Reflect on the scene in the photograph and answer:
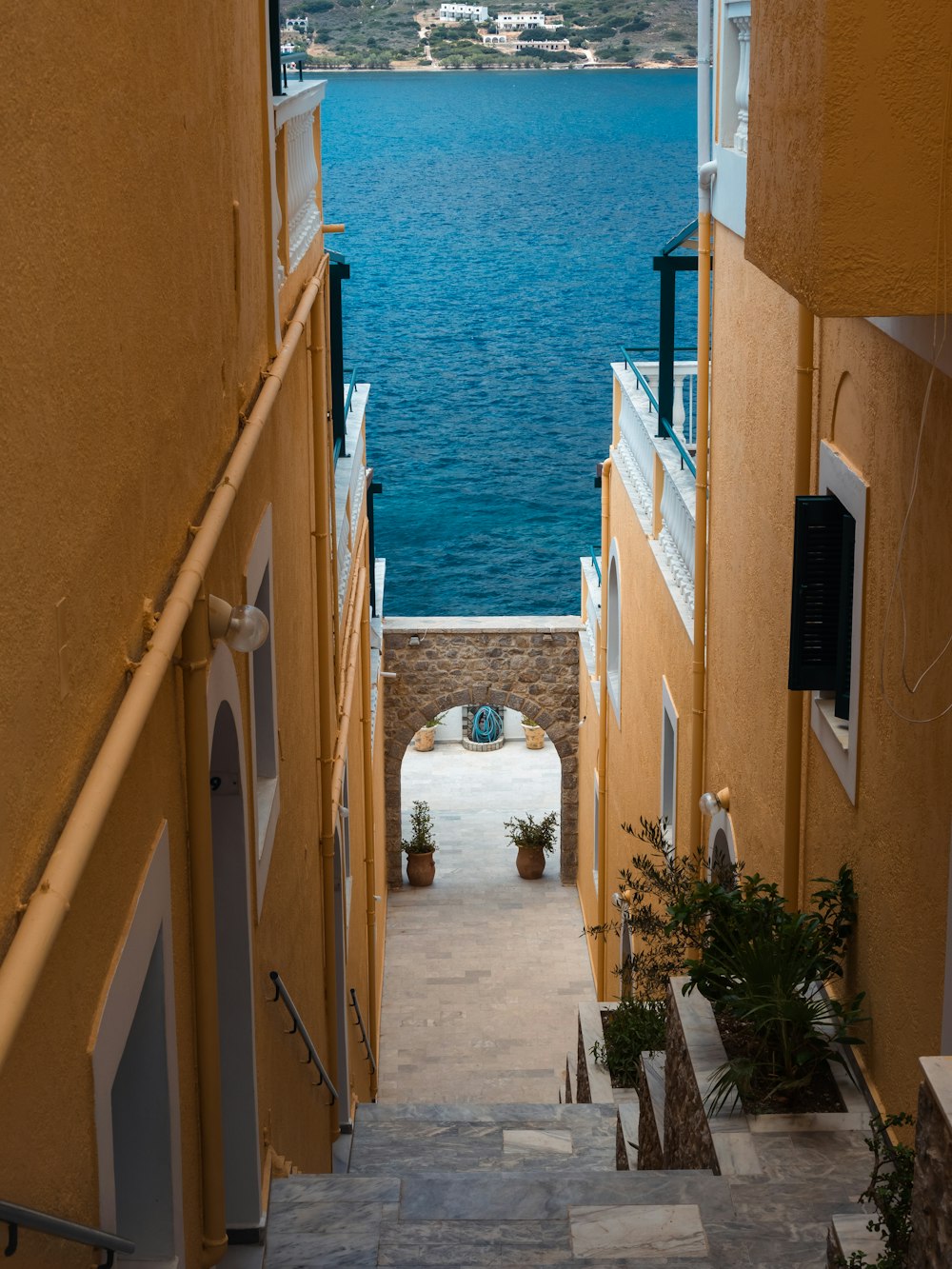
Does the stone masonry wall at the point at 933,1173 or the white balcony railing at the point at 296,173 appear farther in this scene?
the white balcony railing at the point at 296,173

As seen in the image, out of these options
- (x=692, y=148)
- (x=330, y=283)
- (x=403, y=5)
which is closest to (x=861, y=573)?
(x=330, y=283)

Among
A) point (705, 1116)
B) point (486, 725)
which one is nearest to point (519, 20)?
point (486, 725)

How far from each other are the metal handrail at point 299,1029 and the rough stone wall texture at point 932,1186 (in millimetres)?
3443

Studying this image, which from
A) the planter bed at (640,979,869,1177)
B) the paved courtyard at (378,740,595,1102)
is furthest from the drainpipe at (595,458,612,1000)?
the planter bed at (640,979,869,1177)

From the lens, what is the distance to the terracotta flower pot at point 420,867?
2309 centimetres

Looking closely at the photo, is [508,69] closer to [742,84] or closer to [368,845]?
[368,845]

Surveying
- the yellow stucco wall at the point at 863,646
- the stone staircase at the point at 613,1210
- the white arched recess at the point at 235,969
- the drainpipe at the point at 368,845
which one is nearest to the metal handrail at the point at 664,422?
the yellow stucco wall at the point at 863,646

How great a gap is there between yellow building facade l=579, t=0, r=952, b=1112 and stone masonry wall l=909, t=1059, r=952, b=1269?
161 cm

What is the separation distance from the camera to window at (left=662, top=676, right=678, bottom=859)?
493 inches

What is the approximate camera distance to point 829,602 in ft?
23.5

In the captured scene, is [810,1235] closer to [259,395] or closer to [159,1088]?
[159,1088]

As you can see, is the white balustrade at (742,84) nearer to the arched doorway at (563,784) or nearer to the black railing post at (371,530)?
the black railing post at (371,530)

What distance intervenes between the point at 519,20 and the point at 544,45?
5188 millimetres

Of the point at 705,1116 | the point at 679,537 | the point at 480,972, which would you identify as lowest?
the point at 480,972
